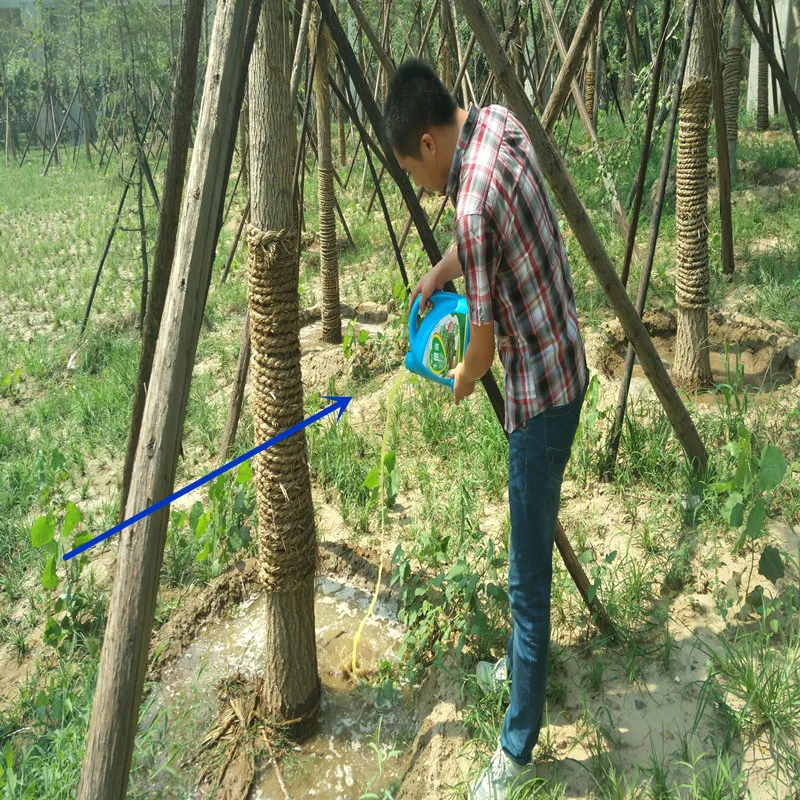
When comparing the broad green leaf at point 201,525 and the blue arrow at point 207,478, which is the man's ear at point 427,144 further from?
the broad green leaf at point 201,525

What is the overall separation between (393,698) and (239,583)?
901 millimetres

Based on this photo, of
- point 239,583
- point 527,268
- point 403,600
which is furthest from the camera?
point 239,583

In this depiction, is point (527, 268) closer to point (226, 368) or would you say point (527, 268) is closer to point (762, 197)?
point (226, 368)

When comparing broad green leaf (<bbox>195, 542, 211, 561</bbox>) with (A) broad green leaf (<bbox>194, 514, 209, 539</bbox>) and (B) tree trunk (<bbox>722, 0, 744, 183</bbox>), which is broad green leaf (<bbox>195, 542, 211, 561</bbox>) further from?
(B) tree trunk (<bbox>722, 0, 744, 183</bbox>)

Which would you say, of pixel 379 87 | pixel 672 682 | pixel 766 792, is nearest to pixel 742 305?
pixel 672 682

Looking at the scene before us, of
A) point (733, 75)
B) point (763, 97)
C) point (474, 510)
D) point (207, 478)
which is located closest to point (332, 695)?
point (474, 510)

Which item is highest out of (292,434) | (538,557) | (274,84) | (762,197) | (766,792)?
(274,84)

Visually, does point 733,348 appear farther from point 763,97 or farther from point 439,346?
point 763,97

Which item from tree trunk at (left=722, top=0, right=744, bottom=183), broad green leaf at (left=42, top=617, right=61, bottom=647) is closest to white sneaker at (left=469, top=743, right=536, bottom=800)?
broad green leaf at (left=42, top=617, right=61, bottom=647)

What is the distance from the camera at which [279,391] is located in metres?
2.15

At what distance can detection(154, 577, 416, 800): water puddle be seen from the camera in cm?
225

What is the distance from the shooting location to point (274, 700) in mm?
2383

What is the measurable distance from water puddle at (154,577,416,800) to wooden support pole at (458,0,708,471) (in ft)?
4.31

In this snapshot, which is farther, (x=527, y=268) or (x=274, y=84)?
(x=274, y=84)
